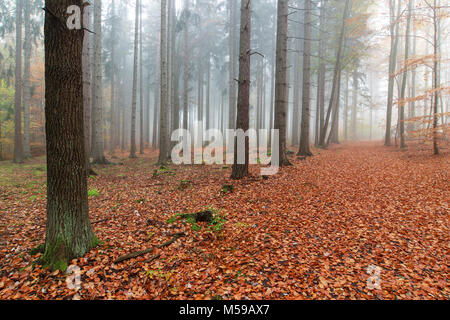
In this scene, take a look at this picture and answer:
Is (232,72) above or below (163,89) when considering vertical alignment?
above

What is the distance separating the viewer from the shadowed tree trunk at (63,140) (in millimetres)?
3398

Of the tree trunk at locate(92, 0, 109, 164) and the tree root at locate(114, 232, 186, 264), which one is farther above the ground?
the tree trunk at locate(92, 0, 109, 164)

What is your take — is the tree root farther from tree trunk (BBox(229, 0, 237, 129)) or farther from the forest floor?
tree trunk (BBox(229, 0, 237, 129))

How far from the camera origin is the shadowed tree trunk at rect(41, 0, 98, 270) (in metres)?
3.40

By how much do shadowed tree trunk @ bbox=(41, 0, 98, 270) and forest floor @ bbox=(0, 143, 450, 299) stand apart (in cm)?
42

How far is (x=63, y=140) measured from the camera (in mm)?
3523

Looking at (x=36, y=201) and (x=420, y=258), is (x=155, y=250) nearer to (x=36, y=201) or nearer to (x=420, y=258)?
(x=420, y=258)

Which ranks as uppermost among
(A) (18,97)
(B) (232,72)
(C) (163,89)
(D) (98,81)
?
(B) (232,72)

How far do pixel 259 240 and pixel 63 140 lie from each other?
12.9 feet

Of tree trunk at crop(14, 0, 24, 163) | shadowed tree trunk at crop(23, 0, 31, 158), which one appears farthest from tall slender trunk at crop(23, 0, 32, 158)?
tree trunk at crop(14, 0, 24, 163)

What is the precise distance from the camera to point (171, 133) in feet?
56.2

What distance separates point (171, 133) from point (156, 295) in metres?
14.9

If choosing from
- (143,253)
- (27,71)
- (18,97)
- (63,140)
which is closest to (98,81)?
(27,71)

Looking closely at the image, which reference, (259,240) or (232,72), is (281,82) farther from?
(232,72)
